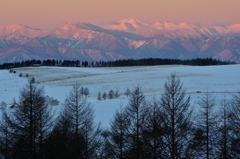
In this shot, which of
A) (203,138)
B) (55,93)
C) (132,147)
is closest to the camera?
(132,147)

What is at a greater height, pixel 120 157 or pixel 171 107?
pixel 171 107

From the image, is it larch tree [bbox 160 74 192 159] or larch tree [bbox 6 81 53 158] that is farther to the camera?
larch tree [bbox 6 81 53 158]

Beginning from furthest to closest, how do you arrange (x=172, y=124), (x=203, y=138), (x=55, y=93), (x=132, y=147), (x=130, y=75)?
(x=130, y=75) → (x=55, y=93) → (x=203, y=138) → (x=132, y=147) → (x=172, y=124)

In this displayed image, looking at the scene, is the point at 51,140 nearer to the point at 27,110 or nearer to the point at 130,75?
the point at 27,110

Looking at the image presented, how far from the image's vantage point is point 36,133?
24.8 m

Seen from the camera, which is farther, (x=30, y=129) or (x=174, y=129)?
(x=30, y=129)

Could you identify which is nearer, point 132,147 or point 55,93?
point 132,147

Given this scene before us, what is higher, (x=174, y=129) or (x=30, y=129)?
(x=174, y=129)

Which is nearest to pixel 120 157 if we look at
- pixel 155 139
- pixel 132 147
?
pixel 132 147

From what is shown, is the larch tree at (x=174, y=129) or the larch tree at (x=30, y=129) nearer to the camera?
the larch tree at (x=174, y=129)

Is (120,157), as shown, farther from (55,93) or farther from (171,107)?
(55,93)

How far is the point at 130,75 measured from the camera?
363ft

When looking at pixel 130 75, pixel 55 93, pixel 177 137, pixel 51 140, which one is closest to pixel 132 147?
pixel 177 137

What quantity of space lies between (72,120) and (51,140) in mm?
5387
